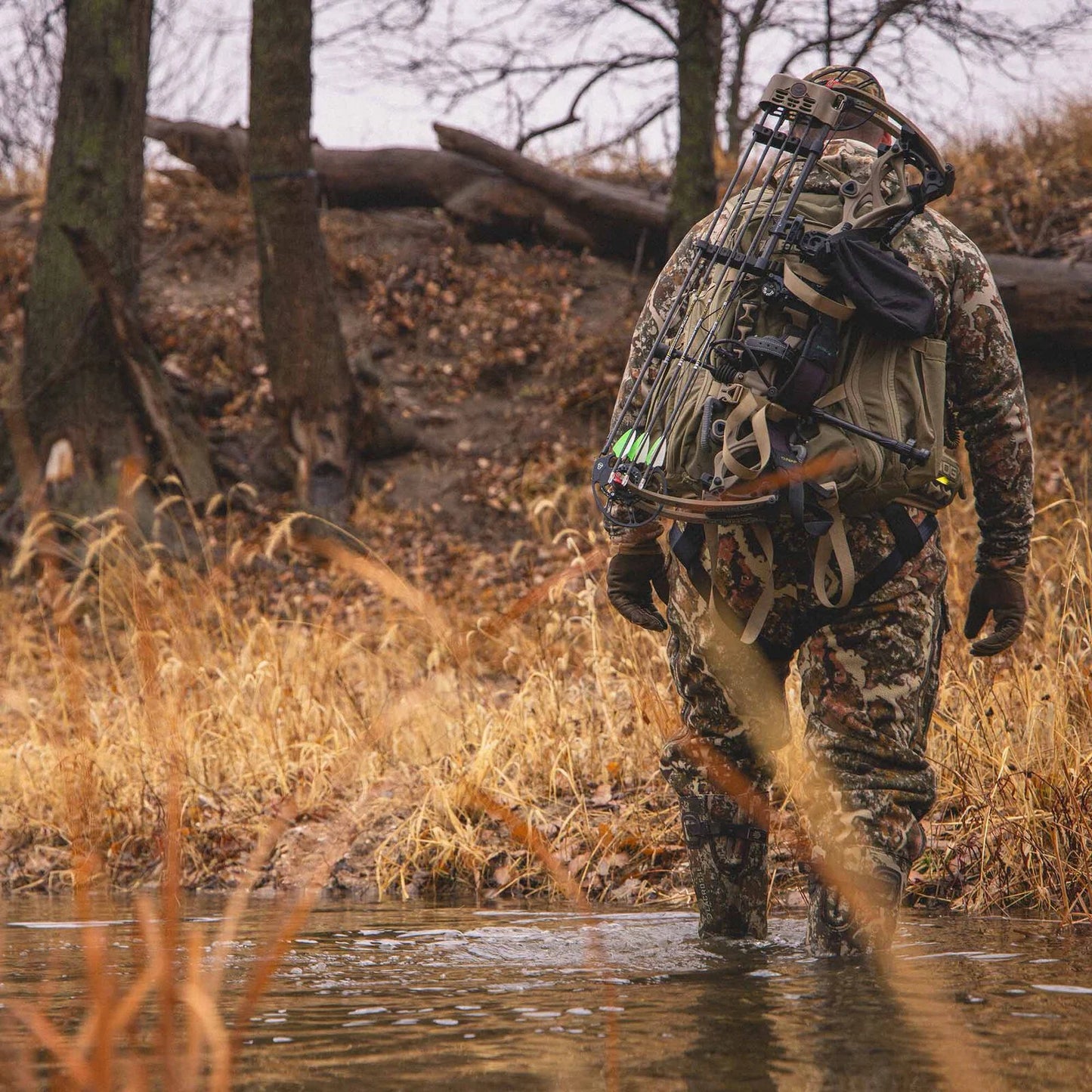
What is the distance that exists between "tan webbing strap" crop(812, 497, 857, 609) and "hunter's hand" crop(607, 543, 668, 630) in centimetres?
69

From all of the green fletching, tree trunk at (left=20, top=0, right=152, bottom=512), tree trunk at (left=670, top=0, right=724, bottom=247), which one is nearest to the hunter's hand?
the green fletching

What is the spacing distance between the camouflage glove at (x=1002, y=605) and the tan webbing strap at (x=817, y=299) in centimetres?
90

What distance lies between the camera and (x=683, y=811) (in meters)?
3.83

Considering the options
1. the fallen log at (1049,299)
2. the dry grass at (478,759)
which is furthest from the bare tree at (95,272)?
the fallen log at (1049,299)

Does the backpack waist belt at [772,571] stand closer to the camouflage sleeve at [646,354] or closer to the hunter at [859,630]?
the hunter at [859,630]

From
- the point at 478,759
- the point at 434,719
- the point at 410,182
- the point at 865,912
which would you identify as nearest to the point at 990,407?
the point at 865,912

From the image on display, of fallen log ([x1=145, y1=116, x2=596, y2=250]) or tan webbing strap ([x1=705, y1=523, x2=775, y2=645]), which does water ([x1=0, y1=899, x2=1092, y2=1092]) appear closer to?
tan webbing strap ([x1=705, y1=523, x2=775, y2=645])

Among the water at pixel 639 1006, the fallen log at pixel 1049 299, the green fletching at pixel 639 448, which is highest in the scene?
the fallen log at pixel 1049 299

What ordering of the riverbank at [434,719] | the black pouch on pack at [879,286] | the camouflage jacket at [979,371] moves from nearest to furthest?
the black pouch on pack at [879,286]
the camouflage jacket at [979,371]
the riverbank at [434,719]

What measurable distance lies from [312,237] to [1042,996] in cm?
1019

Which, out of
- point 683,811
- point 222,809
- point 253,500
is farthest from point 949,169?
point 253,500

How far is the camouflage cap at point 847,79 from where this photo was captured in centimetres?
360

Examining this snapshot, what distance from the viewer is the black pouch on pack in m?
3.20

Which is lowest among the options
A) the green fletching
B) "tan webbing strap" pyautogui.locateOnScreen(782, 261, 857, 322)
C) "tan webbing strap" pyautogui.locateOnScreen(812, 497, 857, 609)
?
"tan webbing strap" pyautogui.locateOnScreen(812, 497, 857, 609)
